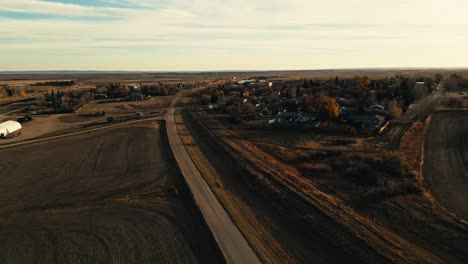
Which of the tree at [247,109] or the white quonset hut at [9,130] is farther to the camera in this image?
the tree at [247,109]

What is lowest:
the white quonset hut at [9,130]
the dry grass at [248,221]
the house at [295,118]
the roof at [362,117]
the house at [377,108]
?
the dry grass at [248,221]

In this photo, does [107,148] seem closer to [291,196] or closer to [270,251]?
[291,196]

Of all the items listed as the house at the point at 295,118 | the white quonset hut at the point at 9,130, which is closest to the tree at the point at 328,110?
the house at the point at 295,118

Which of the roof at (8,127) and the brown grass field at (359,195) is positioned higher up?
the roof at (8,127)

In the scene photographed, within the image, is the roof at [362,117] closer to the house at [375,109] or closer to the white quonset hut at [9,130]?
the house at [375,109]

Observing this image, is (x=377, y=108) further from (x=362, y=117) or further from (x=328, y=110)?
(x=328, y=110)

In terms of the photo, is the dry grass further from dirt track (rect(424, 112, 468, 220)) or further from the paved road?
dirt track (rect(424, 112, 468, 220))

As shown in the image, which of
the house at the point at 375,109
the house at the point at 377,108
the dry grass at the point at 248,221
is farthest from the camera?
the house at the point at 377,108
